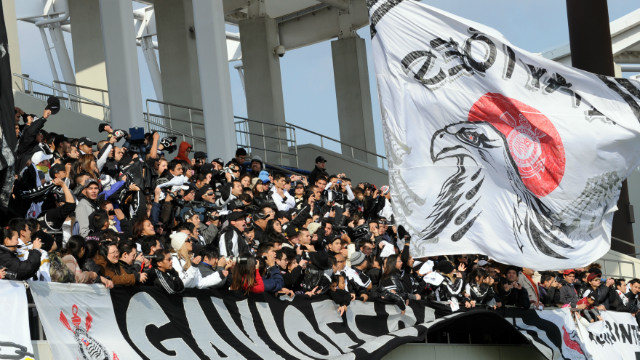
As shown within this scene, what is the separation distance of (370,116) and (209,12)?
14803 millimetres

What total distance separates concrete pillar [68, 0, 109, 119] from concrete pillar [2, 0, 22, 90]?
594 centimetres

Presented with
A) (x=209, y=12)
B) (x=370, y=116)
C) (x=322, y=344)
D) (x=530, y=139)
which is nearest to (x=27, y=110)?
(x=209, y=12)

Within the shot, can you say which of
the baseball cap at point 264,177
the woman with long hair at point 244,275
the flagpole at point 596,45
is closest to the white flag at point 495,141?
the woman with long hair at point 244,275

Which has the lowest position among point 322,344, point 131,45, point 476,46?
point 322,344

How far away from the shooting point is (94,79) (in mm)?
30547

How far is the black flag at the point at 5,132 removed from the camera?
33.6ft

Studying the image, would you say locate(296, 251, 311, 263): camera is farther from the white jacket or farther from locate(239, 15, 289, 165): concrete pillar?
locate(239, 15, 289, 165): concrete pillar

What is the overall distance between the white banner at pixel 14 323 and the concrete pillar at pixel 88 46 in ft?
67.1

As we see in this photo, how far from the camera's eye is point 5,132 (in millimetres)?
10352

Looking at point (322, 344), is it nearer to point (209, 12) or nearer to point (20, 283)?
point (20, 283)

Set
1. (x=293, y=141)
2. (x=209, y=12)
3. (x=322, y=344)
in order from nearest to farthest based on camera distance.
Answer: (x=322, y=344) < (x=209, y=12) < (x=293, y=141)

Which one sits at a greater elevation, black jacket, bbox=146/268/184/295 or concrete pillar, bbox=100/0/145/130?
concrete pillar, bbox=100/0/145/130

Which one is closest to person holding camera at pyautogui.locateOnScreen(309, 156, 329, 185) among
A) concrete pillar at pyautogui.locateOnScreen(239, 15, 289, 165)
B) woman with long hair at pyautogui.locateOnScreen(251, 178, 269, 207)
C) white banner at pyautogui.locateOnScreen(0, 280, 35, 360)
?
woman with long hair at pyautogui.locateOnScreen(251, 178, 269, 207)

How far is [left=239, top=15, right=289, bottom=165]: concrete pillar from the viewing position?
3484cm
